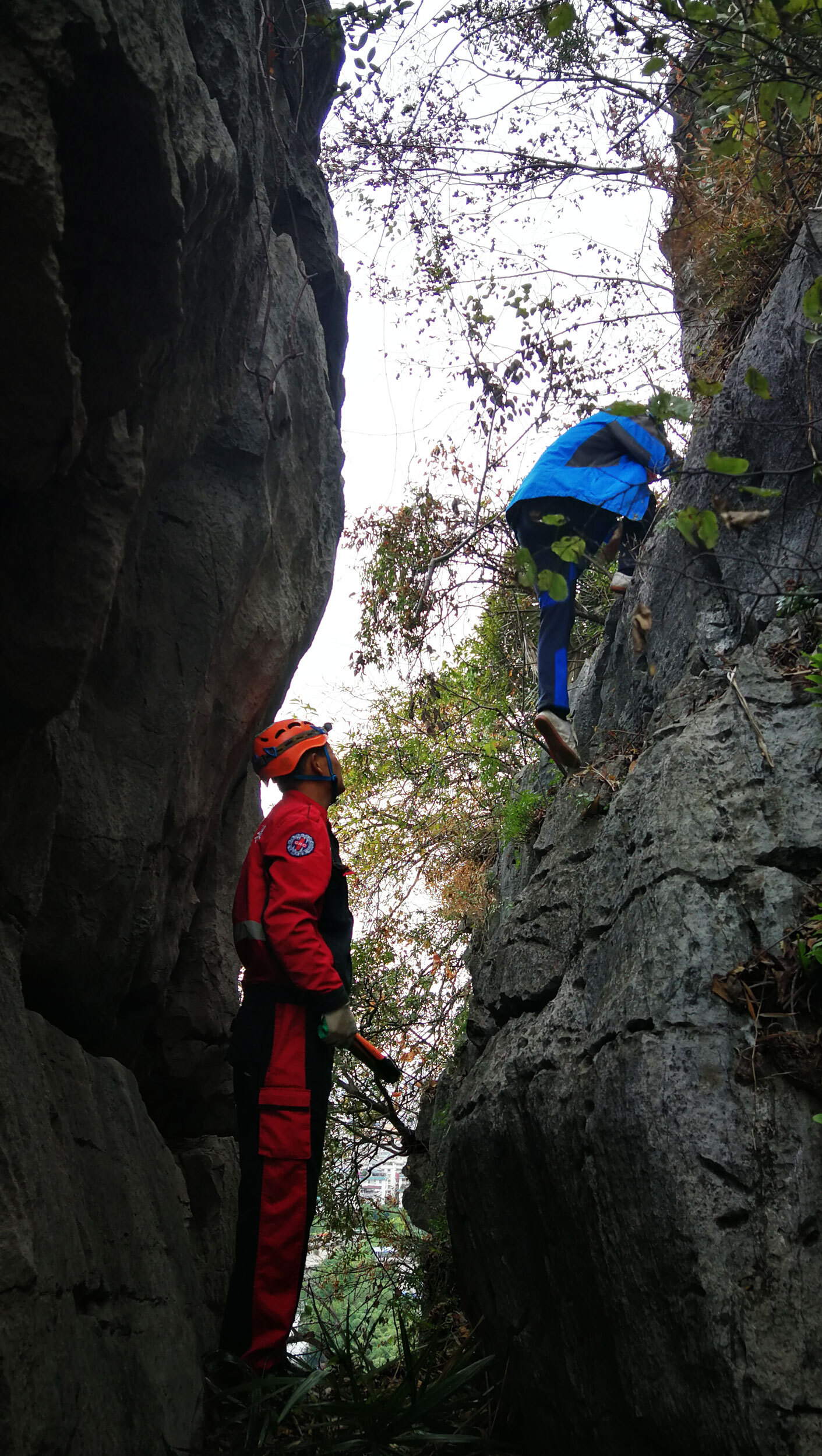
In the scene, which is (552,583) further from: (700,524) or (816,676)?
(816,676)

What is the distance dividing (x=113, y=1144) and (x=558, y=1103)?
1.49 m

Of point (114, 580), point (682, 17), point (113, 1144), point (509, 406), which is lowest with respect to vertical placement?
point (113, 1144)

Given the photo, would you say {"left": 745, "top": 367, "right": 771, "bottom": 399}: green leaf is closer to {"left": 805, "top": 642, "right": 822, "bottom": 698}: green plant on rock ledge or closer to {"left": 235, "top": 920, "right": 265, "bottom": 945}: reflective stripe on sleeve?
{"left": 805, "top": 642, "right": 822, "bottom": 698}: green plant on rock ledge

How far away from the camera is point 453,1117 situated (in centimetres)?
399

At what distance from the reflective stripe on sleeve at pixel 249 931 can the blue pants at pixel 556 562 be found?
1835mm

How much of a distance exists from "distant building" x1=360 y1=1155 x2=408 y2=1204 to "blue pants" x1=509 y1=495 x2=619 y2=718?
13.8 ft

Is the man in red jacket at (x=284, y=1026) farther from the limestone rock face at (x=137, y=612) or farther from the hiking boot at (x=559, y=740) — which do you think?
the hiking boot at (x=559, y=740)

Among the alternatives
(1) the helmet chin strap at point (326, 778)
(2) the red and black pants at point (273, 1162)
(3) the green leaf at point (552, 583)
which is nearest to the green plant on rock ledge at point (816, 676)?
(3) the green leaf at point (552, 583)

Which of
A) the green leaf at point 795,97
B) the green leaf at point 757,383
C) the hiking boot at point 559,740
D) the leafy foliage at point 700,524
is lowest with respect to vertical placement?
the leafy foliage at point 700,524

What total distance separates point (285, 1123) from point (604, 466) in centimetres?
363

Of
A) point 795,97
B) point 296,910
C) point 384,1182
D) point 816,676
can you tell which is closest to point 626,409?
point 795,97

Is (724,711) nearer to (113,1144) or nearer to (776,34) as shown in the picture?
(776,34)

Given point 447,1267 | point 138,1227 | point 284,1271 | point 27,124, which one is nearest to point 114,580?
point 27,124

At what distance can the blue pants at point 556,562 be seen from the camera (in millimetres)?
5355
